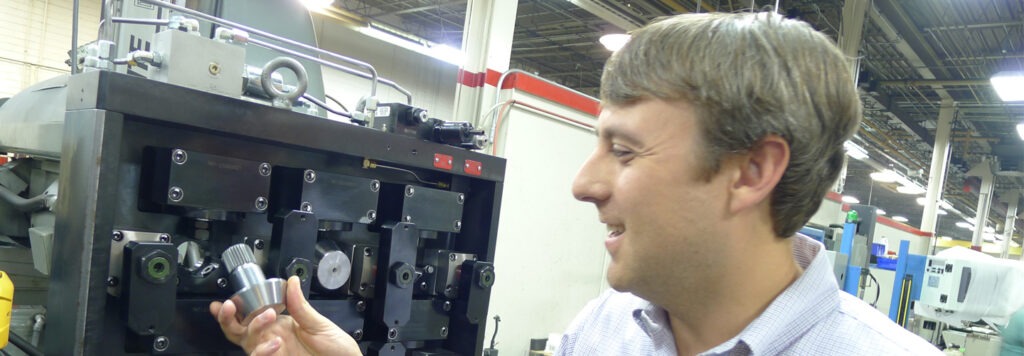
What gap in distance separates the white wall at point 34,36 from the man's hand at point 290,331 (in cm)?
632

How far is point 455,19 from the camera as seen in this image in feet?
24.8

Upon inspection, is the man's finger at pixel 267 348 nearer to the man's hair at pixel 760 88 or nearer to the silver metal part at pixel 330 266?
the silver metal part at pixel 330 266

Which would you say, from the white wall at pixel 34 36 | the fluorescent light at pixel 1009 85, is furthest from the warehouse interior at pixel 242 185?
the white wall at pixel 34 36

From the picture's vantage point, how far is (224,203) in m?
0.94

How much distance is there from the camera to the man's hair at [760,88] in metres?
0.73

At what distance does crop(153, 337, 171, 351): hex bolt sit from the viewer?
0.90 m

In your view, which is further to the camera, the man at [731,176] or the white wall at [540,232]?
the white wall at [540,232]

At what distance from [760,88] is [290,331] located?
800 mm

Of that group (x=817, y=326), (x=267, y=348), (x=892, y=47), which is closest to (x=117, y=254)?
(x=267, y=348)

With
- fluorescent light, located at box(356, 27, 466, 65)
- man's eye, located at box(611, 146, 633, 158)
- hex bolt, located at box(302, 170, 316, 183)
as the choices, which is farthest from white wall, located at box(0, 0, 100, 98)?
man's eye, located at box(611, 146, 633, 158)

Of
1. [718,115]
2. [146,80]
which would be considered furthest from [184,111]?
[718,115]

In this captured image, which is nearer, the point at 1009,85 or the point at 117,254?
the point at 117,254

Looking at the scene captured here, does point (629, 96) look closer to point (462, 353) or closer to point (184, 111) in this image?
point (184, 111)

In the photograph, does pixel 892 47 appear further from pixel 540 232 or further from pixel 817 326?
pixel 817 326
